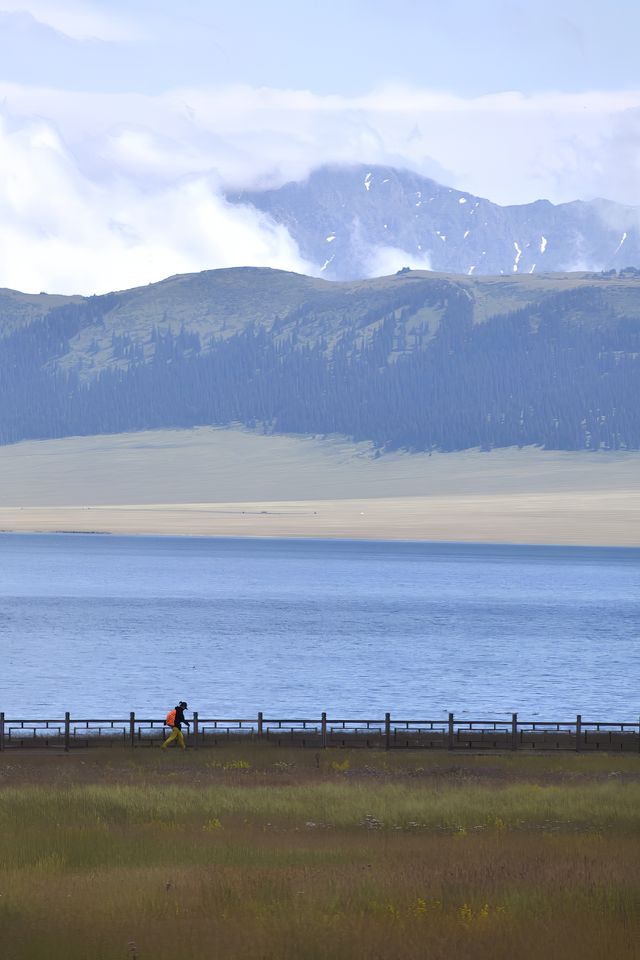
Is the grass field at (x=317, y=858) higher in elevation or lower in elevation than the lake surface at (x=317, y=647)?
lower

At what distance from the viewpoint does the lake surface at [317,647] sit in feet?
213

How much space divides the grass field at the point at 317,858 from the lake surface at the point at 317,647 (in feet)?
81.7

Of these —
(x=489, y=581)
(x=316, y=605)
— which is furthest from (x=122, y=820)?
(x=489, y=581)

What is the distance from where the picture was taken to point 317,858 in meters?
22.3

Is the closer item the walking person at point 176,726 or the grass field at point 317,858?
the grass field at point 317,858

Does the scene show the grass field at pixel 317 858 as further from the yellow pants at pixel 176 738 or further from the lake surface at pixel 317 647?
the lake surface at pixel 317 647

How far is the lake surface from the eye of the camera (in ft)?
213

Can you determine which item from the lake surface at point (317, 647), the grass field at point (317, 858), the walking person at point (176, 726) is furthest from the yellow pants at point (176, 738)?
the lake surface at point (317, 647)

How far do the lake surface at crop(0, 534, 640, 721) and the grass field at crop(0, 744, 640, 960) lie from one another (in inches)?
981

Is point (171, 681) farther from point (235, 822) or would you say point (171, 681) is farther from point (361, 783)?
point (235, 822)

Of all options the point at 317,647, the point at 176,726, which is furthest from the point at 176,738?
the point at 317,647

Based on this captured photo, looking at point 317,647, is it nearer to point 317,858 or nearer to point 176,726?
point 176,726

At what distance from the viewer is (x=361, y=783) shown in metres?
32.7

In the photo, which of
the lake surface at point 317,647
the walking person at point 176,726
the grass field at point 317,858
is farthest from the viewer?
the lake surface at point 317,647
